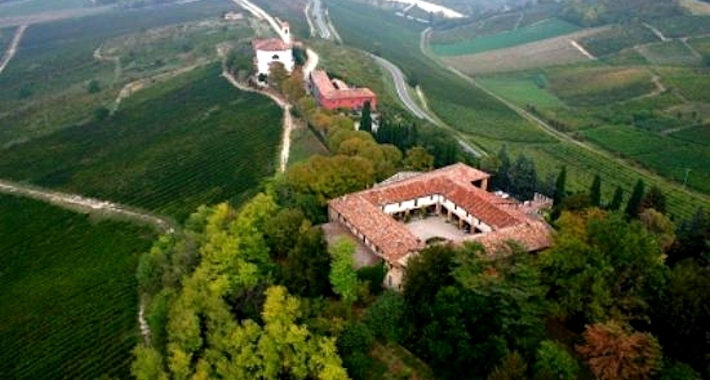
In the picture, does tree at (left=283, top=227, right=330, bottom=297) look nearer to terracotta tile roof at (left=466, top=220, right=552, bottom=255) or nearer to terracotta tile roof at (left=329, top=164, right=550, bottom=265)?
terracotta tile roof at (left=329, top=164, right=550, bottom=265)

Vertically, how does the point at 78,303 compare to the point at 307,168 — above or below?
below

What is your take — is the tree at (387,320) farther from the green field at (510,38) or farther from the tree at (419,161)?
the green field at (510,38)

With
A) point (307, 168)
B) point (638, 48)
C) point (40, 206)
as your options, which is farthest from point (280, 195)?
point (638, 48)

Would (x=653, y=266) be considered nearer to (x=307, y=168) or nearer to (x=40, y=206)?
(x=307, y=168)

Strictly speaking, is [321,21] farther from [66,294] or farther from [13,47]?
[66,294]

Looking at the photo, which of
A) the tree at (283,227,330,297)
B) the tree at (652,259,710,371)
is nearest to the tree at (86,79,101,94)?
the tree at (283,227,330,297)

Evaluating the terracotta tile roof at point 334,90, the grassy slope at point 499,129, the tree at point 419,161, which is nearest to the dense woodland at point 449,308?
the tree at point 419,161

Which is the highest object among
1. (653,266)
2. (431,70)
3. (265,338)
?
(653,266)
